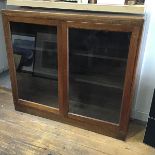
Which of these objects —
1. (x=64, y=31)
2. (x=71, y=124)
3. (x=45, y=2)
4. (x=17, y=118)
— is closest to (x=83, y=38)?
(x=64, y=31)

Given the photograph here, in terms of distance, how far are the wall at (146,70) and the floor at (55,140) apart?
15 centimetres

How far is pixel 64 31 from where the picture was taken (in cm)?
137

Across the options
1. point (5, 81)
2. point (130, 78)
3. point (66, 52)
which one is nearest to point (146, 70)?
point (130, 78)

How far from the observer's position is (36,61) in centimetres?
168

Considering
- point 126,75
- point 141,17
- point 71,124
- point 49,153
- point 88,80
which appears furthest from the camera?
point 71,124

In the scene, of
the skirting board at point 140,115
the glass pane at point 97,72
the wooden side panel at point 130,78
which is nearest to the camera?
the wooden side panel at point 130,78

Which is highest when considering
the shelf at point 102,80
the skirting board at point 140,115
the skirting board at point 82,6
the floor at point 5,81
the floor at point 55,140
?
the skirting board at point 82,6

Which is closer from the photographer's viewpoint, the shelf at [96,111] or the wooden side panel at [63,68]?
the wooden side panel at [63,68]

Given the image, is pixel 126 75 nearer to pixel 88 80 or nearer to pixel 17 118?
pixel 88 80

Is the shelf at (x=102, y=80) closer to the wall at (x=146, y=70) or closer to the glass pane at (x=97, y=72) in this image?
the glass pane at (x=97, y=72)

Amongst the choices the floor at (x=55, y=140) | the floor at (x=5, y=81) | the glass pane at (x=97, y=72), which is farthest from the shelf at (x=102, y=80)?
the floor at (x=5, y=81)

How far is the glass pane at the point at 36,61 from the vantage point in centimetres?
153

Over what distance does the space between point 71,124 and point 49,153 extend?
1.10 ft

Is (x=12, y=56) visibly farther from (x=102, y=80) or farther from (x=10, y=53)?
(x=102, y=80)
